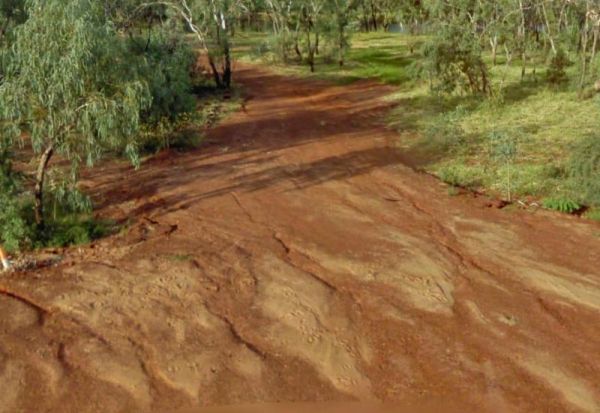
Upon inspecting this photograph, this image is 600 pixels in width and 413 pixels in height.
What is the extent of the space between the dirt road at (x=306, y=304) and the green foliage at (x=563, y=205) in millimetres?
564

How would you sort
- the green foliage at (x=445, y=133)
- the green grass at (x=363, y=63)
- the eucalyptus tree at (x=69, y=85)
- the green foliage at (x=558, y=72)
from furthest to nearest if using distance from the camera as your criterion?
the green grass at (x=363, y=63), the green foliage at (x=558, y=72), the green foliage at (x=445, y=133), the eucalyptus tree at (x=69, y=85)

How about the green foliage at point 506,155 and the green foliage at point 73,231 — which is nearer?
the green foliage at point 73,231

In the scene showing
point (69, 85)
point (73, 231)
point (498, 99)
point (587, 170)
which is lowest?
point (73, 231)

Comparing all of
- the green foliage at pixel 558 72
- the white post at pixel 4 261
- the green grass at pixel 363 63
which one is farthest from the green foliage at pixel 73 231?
the green foliage at pixel 558 72

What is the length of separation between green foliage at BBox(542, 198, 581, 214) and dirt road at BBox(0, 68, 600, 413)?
56cm

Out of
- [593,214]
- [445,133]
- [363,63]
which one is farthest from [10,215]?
[363,63]

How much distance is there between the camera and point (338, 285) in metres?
11.3

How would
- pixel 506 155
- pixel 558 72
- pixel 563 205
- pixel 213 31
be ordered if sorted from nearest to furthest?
pixel 563 205
pixel 506 155
pixel 558 72
pixel 213 31

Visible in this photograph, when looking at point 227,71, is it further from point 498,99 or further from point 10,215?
point 10,215

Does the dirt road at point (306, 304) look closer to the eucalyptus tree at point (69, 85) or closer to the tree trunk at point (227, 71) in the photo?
the eucalyptus tree at point (69, 85)

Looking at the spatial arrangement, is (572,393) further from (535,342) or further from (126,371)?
(126,371)

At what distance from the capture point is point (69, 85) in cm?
1147

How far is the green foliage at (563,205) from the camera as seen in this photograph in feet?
47.7

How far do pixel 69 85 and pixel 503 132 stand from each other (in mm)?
14042
